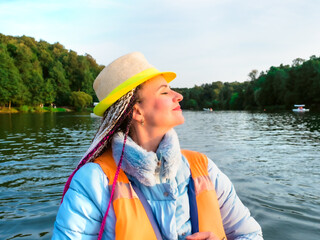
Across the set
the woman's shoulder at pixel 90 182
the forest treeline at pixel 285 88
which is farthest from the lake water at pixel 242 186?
the forest treeline at pixel 285 88

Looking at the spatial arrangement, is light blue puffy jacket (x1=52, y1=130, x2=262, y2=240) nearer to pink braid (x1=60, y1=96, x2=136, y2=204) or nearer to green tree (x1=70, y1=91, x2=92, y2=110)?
pink braid (x1=60, y1=96, x2=136, y2=204)

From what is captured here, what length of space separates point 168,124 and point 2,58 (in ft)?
248

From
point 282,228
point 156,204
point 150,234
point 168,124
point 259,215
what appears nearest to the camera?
point 150,234

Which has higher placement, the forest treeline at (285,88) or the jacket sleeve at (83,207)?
the forest treeline at (285,88)

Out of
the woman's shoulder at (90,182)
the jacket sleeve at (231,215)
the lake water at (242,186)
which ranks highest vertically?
the woman's shoulder at (90,182)

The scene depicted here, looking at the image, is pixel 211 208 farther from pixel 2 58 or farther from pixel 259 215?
pixel 2 58

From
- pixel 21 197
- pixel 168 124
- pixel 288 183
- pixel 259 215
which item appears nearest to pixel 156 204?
pixel 168 124

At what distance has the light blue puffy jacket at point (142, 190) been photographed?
66.4 inches

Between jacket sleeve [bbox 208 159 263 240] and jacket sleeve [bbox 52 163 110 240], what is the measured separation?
752 mm

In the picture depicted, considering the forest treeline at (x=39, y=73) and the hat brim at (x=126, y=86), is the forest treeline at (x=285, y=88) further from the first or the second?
Result: the hat brim at (x=126, y=86)

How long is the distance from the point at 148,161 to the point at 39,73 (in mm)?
90387

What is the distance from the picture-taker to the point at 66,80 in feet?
324

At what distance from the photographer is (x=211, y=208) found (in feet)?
6.12

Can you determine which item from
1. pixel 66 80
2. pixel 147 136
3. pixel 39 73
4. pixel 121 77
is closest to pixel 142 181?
pixel 147 136
